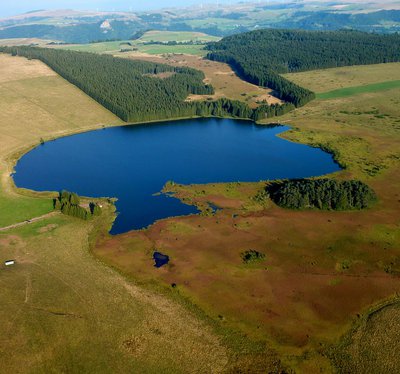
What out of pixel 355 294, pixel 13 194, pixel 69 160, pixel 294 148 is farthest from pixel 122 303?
pixel 294 148

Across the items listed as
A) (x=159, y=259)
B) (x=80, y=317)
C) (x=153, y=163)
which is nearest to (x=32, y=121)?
(x=153, y=163)

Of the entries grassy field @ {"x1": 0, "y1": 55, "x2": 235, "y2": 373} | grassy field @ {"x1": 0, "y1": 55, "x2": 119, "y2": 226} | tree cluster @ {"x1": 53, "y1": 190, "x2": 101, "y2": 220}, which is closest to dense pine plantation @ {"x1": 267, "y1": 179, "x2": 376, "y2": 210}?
grassy field @ {"x1": 0, "y1": 55, "x2": 235, "y2": 373}

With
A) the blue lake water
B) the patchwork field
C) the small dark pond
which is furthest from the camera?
the blue lake water

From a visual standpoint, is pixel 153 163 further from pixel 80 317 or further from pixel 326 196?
pixel 80 317

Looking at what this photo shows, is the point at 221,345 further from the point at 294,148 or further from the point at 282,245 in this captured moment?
the point at 294,148

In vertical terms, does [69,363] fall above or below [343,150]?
below

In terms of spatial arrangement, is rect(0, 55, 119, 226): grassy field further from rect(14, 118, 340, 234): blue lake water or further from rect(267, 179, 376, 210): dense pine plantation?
rect(267, 179, 376, 210): dense pine plantation
